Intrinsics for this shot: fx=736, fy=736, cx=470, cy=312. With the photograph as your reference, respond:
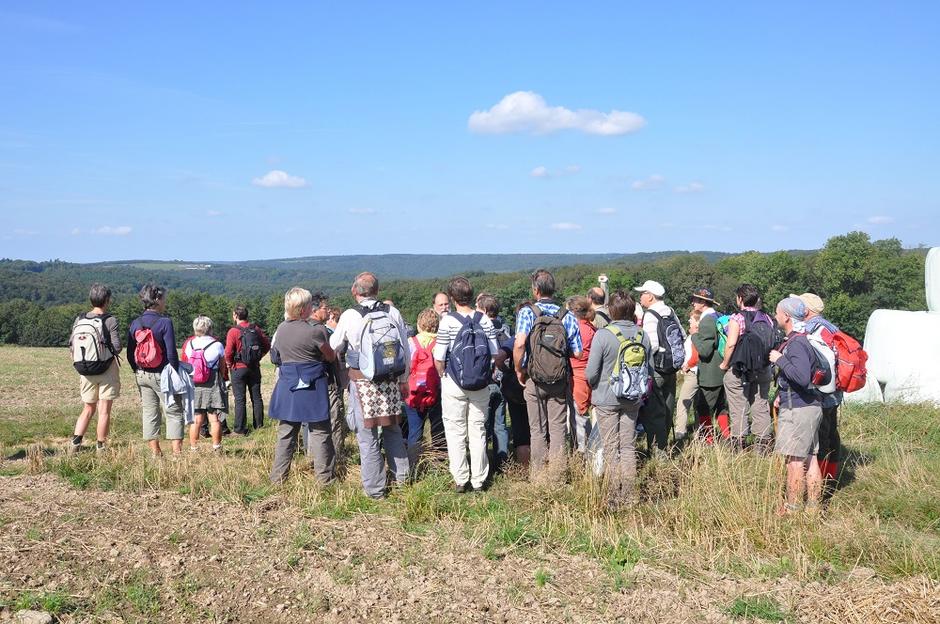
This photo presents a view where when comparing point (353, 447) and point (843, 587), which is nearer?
point (843, 587)

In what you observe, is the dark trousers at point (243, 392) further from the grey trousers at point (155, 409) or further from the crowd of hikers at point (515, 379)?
the grey trousers at point (155, 409)

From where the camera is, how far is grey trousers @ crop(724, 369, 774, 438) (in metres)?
7.22

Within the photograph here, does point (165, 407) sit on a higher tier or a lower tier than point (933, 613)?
higher

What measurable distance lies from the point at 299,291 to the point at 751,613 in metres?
3.97

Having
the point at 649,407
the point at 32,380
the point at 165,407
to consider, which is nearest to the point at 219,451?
the point at 165,407

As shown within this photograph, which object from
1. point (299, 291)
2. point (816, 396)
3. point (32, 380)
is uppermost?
point (299, 291)

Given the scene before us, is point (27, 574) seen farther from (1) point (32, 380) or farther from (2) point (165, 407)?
(1) point (32, 380)

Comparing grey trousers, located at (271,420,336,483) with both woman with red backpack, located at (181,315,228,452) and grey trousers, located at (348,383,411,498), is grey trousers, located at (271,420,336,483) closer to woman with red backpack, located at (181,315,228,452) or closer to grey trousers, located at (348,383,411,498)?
grey trousers, located at (348,383,411,498)

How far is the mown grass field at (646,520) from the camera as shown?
13.6 feet

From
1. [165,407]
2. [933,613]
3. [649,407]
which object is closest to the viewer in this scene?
[933,613]

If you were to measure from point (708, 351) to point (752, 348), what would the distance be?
2.49 ft

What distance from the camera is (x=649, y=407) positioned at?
6.74 metres

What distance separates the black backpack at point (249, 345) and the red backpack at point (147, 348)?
2529mm

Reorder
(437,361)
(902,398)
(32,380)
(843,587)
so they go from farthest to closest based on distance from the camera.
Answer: (32,380), (902,398), (437,361), (843,587)
